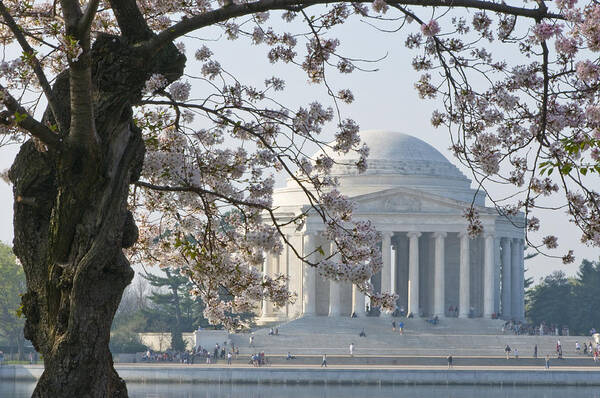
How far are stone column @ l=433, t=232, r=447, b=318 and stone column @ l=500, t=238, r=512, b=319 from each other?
8940 millimetres

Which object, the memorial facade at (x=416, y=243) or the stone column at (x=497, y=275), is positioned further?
the stone column at (x=497, y=275)

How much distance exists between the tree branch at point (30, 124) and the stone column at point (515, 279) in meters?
117

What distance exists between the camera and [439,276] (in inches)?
4663

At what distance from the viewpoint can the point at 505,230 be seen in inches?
4850

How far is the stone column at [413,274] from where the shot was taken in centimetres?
11756

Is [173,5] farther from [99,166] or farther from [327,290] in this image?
[327,290]

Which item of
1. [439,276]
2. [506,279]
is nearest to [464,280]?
[439,276]

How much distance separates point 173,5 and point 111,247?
19.0 feet

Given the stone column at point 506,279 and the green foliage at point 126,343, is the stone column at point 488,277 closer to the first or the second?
the stone column at point 506,279

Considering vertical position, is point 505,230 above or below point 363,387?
above

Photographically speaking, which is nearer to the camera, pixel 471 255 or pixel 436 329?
pixel 436 329

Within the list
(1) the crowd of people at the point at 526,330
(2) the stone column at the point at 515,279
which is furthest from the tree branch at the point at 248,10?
(2) the stone column at the point at 515,279

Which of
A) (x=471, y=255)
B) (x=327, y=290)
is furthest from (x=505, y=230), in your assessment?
(x=327, y=290)

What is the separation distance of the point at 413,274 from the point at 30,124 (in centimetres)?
10583
